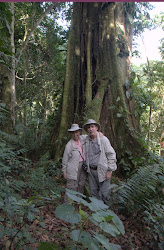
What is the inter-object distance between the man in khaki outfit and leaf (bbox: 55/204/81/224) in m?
2.29

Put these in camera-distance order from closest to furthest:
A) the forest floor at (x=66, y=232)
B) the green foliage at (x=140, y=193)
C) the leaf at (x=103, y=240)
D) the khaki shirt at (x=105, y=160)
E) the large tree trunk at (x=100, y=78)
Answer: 1. the leaf at (x=103, y=240)
2. the forest floor at (x=66, y=232)
3. the green foliage at (x=140, y=193)
4. the khaki shirt at (x=105, y=160)
5. the large tree trunk at (x=100, y=78)

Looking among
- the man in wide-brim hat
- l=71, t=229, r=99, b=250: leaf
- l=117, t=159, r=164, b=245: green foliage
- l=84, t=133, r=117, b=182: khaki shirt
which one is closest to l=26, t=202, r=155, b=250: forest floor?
l=117, t=159, r=164, b=245: green foliage

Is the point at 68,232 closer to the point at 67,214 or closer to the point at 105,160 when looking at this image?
the point at 105,160

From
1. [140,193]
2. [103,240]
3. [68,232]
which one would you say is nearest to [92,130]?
[140,193]

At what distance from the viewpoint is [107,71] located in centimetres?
651

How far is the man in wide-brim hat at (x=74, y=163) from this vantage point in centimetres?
405

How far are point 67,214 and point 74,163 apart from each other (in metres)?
2.46

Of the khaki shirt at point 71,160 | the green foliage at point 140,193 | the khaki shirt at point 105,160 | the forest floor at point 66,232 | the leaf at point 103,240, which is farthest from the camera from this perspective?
the khaki shirt at point 71,160

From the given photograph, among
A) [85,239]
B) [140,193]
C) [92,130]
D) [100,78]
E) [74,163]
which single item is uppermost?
[100,78]

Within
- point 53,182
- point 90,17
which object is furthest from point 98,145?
point 90,17

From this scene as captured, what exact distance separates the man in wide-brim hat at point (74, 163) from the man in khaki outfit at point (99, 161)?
139mm

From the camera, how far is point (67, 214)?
1.62 metres

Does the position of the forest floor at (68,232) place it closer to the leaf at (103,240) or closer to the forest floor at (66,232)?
the forest floor at (66,232)

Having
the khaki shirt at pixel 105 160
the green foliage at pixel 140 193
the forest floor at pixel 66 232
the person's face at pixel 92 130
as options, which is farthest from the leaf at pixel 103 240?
the person's face at pixel 92 130
